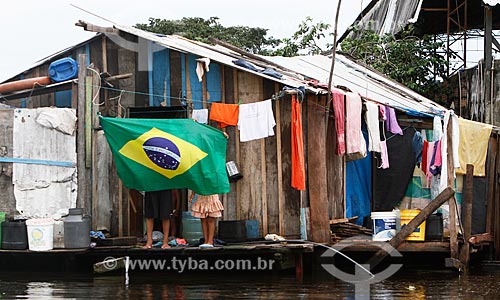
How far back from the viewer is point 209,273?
12328 millimetres

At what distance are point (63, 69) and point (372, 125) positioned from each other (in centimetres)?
501

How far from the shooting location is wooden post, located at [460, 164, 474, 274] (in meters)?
12.5

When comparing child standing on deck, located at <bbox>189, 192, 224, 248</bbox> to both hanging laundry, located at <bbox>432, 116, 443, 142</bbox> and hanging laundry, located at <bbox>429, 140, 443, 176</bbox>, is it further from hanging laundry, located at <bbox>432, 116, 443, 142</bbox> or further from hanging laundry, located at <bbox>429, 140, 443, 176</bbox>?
hanging laundry, located at <bbox>432, 116, 443, 142</bbox>

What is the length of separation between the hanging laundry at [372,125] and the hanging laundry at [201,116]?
2593mm

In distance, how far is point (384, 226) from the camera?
1241 cm

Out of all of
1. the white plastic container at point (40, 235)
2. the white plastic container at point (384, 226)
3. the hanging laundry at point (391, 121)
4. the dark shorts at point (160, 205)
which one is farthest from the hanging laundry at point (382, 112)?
the white plastic container at point (40, 235)

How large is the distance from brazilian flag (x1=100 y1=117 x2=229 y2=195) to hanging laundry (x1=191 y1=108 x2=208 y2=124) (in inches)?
18.3

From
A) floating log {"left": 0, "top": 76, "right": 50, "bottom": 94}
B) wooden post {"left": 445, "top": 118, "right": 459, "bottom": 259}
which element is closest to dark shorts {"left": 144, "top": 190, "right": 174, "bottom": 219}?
floating log {"left": 0, "top": 76, "right": 50, "bottom": 94}

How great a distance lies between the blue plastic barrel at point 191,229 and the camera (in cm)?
1230

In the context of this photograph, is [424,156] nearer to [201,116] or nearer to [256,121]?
[256,121]

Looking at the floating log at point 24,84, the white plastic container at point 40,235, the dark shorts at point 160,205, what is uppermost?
the floating log at point 24,84

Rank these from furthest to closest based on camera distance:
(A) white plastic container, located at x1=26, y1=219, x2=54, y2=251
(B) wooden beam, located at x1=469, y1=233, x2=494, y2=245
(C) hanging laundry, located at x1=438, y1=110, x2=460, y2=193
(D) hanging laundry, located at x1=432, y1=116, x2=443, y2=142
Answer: (B) wooden beam, located at x1=469, y1=233, x2=494, y2=245 < (D) hanging laundry, located at x1=432, y1=116, x2=443, y2=142 < (C) hanging laundry, located at x1=438, y1=110, x2=460, y2=193 < (A) white plastic container, located at x1=26, y1=219, x2=54, y2=251

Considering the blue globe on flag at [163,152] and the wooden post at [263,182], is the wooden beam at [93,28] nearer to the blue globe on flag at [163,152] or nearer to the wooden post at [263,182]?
the blue globe on flag at [163,152]

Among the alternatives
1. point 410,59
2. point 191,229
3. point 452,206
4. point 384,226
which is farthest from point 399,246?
point 410,59
